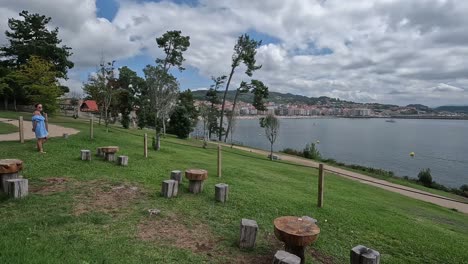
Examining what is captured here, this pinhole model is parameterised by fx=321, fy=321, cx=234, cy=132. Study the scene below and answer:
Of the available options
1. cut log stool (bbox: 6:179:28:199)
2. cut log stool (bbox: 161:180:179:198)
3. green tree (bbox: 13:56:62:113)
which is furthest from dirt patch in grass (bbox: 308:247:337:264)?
green tree (bbox: 13:56:62:113)

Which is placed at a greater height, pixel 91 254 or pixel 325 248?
pixel 91 254

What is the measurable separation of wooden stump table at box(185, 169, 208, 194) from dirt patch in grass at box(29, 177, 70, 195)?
2.84 m

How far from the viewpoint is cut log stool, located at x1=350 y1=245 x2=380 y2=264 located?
179 inches

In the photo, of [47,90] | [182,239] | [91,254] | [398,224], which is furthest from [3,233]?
[47,90]

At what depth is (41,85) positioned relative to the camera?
25.5m

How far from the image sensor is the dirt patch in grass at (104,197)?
6.22 m

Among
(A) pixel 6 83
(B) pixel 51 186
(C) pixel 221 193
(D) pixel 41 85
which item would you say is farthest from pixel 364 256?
(A) pixel 6 83

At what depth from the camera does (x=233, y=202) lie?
7.56m

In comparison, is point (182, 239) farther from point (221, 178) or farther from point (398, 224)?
point (398, 224)

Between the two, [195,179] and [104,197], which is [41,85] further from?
[195,179]

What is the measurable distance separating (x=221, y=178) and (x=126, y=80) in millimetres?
43559

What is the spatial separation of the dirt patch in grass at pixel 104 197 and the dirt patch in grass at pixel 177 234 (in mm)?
971

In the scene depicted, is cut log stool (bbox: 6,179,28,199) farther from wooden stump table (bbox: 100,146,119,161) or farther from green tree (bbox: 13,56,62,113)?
green tree (bbox: 13,56,62,113)

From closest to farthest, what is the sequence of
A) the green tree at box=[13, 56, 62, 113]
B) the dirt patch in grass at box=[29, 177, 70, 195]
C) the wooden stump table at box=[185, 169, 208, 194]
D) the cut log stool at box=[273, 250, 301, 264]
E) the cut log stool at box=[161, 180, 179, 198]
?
the cut log stool at box=[273, 250, 301, 264] < the dirt patch in grass at box=[29, 177, 70, 195] < the cut log stool at box=[161, 180, 179, 198] < the wooden stump table at box=[185, 169, 208, 194] < the green tree at box=[13, 56, 62, 113]
